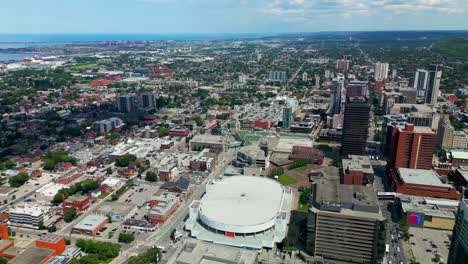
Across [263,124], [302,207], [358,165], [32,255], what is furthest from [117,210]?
[263,124]

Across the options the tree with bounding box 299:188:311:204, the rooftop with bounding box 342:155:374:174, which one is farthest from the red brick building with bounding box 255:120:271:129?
the tree with bounding box 299:188:311:204

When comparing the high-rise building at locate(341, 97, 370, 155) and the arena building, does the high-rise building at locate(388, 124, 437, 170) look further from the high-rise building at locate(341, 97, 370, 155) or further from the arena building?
the arena building

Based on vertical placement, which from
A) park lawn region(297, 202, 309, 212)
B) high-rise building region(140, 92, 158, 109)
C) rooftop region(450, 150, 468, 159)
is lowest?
park lawn region(297, 202, 309, 212)

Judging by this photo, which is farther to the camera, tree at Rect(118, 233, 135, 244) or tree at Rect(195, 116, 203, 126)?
tree at Rect(195, 116, 203, 126)

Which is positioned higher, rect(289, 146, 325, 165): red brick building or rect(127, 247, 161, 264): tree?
rect(289, 146, 325, 165): red brick building

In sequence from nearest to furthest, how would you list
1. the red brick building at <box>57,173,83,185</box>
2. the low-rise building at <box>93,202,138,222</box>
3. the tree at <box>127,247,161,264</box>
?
the tree at <box>127,247,161,264</box> → the low-rise building at <box>93,202,138,222</box> → the red brick building at <box>57,173,83,185</box>

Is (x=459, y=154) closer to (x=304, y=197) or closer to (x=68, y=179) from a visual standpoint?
(x=304, y=197)

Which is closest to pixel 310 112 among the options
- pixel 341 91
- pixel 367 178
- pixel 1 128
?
pixel 341 91
